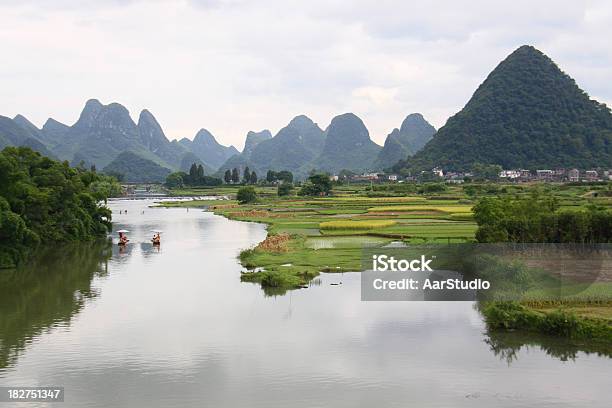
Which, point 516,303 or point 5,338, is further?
point 516,303

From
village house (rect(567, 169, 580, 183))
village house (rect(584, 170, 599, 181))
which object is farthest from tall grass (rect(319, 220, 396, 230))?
village house (rect(584, 170, 599, 181))

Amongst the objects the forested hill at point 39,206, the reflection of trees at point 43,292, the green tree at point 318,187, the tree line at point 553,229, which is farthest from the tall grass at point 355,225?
the green tree at point 318,187

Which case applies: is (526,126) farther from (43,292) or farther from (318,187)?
(43,292)

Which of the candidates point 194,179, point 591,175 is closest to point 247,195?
point 194,179

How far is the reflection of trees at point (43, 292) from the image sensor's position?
2061 cm

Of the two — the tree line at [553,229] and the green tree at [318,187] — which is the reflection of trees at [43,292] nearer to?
the tree line at [553,229]

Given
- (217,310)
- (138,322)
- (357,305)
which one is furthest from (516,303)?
(138,322)

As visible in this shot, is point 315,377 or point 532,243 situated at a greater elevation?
point 532,243

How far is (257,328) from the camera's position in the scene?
20.7m

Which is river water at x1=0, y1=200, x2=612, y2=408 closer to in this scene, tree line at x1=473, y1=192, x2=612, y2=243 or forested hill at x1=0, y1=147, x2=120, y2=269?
forested hill at x1=0, y1=147, x2=120, y2=269

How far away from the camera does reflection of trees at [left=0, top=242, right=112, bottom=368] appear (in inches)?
811

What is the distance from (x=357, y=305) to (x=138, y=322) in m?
8.24

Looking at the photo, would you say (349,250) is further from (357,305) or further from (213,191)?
(213,191)

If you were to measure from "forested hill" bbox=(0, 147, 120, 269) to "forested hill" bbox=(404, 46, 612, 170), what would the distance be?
118179mm
